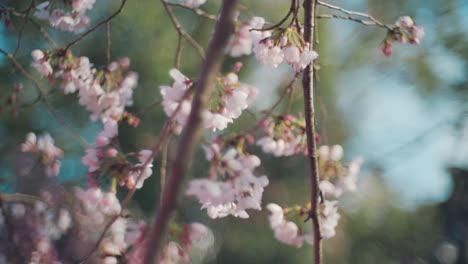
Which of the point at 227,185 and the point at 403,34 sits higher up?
the point at 403,34

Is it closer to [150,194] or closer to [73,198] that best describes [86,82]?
[73,198]

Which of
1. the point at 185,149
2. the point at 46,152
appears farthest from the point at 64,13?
the point at 185,149

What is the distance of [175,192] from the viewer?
32 centimetres

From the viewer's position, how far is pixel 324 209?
1.01 m

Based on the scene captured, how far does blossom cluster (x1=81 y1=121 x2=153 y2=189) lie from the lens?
728 millimetres

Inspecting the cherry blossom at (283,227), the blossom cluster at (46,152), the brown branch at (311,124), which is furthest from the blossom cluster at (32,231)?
the brown branch at (311,124)

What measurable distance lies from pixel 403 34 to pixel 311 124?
344 mm

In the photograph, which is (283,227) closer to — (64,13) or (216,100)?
(216,100)

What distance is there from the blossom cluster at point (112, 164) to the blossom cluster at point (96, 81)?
0.90 feet

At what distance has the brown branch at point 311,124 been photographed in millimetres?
753

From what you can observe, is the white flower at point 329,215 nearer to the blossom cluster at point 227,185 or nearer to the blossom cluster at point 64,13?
the blossom cluster at point 227,185

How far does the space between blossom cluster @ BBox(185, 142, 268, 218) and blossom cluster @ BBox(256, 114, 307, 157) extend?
250 millimetres

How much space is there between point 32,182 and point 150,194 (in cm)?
350

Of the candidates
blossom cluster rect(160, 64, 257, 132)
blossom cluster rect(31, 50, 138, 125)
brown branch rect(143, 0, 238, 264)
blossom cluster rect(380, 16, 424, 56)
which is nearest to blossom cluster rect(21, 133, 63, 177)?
blossom cluster rect(31, 50, 138, 125)
